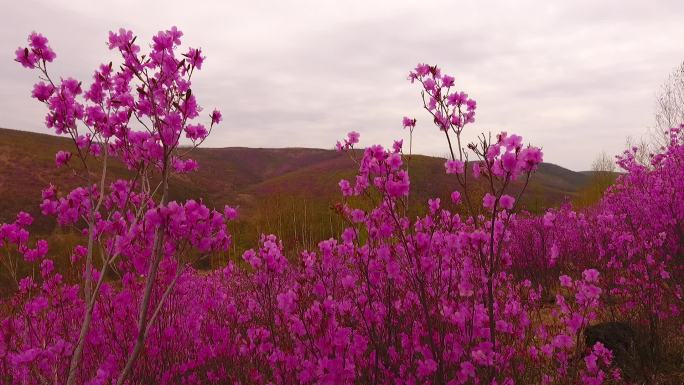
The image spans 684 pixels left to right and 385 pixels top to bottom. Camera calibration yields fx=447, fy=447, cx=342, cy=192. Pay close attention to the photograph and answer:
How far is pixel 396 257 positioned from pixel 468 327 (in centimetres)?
68

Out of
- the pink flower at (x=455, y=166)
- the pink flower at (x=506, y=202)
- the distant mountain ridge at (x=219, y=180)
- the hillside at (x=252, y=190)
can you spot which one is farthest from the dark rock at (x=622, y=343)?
the distant mountain ridge at (x=219, y=180)

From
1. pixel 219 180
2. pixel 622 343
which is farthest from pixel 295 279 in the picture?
pixel 219 180

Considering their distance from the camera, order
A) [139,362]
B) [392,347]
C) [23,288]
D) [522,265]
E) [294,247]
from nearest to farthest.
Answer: [392,347]
[139,362]
[23,288]
[522,265]
[294,247]

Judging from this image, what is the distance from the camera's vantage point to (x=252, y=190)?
3931cm

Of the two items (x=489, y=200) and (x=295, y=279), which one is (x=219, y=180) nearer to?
(x=295, y=279)

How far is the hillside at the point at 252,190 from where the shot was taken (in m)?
12.5

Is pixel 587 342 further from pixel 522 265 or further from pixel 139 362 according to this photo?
pixel 139 362

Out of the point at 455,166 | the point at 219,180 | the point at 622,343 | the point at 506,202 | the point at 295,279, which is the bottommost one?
the point at 622,343

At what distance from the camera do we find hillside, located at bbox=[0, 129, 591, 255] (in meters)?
12.5

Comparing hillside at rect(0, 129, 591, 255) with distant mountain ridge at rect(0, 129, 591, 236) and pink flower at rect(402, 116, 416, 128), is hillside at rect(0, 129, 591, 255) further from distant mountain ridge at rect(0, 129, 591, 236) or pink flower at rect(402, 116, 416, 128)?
pink flower at rect(402, 116, 416, 128)

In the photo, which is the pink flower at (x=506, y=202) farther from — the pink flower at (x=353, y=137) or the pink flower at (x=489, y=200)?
the pink flower at (x=353, y=137)

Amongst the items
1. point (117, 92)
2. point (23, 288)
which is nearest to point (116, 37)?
point (117, 92)

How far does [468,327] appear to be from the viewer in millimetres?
3043

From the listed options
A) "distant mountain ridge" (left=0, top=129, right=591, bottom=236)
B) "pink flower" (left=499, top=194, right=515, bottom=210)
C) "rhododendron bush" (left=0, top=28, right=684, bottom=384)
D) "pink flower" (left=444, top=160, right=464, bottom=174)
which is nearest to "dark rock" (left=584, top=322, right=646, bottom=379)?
"rhododendron bush" (left=0, top=28, right=684, bottom=384)
